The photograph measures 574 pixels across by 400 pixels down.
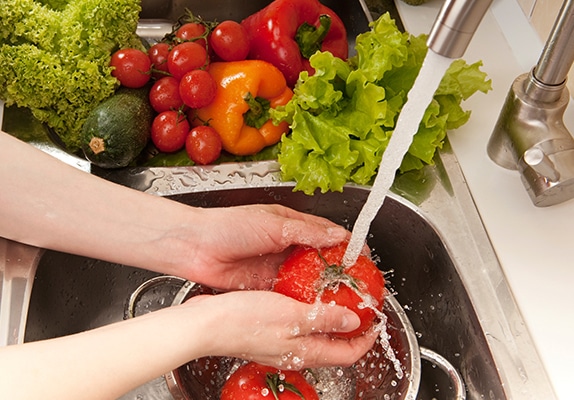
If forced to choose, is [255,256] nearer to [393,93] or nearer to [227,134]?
[227,134]

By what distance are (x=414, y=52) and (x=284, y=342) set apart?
20.2 inches

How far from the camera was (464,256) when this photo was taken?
37.8 inches

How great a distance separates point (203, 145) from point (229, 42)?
0.19 metres

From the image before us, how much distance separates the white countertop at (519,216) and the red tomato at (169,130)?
0.45 m

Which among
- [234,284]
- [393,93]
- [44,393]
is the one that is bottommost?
[234,284]

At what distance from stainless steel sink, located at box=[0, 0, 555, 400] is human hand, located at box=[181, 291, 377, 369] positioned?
0.61 feet

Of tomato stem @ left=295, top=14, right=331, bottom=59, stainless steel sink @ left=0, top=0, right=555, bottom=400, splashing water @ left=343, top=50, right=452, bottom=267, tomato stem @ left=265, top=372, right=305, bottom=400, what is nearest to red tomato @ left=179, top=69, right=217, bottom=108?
stainless steel sink @ left=0, top=0, right=555, bottom=400

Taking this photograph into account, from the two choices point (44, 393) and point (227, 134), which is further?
point (227, 134)

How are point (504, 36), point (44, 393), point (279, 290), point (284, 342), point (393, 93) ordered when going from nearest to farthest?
point (44, 393) → point (284, 342) → point (279, 290) → point (393, 93) → point (504, 36)

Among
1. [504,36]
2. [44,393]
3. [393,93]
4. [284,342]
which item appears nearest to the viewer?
[44,393]

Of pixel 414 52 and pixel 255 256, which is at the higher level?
pixel 414 52

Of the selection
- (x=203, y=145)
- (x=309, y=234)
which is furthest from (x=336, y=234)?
(x=203, y=145)

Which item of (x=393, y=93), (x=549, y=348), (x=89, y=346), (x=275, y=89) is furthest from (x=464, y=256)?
(x=89, y=346)

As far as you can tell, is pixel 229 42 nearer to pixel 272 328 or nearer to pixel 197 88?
pixel 197 88
